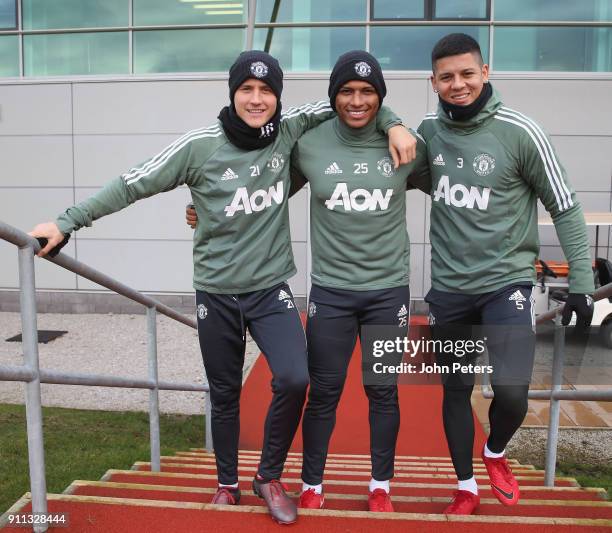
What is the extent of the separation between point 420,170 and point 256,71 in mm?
788

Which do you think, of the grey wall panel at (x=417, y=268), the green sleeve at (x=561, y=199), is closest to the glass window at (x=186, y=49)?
the grey wall panel at (x=417, y=268)

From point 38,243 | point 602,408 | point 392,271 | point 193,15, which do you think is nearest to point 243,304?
point 392,271

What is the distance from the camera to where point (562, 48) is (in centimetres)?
904

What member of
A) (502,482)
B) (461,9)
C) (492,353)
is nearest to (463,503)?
(502,482)

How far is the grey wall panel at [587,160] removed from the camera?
9.00m

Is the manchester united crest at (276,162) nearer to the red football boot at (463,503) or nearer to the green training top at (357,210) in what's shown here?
the green training top at (357,210)

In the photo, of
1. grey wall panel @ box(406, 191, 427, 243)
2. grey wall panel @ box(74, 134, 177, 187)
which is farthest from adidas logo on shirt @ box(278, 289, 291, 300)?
grey wall panel @ box(74, 134, 177, 187)

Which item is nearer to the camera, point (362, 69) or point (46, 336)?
point (362, 69)

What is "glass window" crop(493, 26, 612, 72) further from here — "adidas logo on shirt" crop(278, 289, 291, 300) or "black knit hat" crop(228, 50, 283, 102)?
"adidas logo on shirt" crop(278, 289, 291, 300)

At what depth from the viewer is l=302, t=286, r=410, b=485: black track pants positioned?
234 centimetres

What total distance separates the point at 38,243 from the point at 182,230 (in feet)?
26.0

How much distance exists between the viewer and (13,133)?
9.77m

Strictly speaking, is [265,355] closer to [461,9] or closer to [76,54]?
[461,9]

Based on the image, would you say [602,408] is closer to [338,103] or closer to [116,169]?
[338,103]
